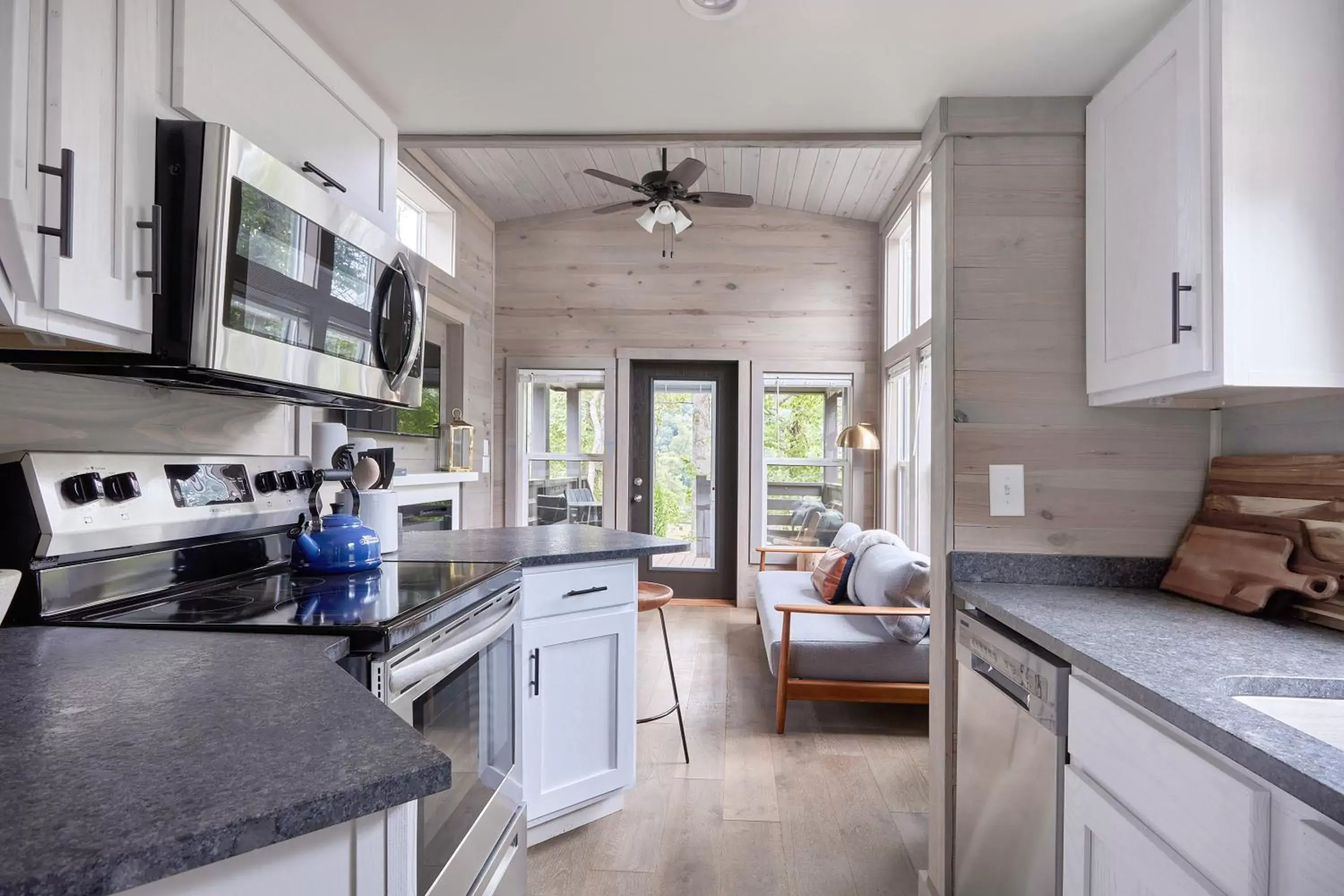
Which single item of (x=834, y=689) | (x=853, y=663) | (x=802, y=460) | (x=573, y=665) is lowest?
(x=834, y=689)

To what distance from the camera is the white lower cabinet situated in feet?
2.54

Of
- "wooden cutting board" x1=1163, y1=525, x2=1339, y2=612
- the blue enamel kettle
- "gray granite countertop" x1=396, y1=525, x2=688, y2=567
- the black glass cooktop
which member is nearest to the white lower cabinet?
"wooden cutting board" x1=1163, y1=525, x2=1339, y2=612

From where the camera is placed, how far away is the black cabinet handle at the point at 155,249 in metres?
1.23

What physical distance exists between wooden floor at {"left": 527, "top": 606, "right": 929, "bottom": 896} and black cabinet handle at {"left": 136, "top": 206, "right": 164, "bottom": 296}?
1772 millimetres

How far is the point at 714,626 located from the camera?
16.6ft

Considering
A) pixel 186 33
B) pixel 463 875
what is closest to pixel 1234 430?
pixel 463 875

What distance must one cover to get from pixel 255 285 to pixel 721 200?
288 cm

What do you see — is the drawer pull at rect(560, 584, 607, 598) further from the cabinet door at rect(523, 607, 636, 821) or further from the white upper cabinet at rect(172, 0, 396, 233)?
the white upper cabinet at rect(172, 0, 396, 233)

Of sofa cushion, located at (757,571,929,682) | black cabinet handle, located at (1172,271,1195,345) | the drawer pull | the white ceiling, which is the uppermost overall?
the white ceiling

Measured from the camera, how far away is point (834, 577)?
381cm

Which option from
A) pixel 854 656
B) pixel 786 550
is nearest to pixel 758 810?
pixel 854 656

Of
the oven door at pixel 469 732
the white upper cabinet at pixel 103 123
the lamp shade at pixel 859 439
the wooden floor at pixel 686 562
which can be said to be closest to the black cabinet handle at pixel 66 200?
the white upper cabinet at pixel 103 123

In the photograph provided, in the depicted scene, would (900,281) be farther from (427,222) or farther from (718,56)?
(718,56)

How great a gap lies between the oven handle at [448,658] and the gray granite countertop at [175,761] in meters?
0.24
